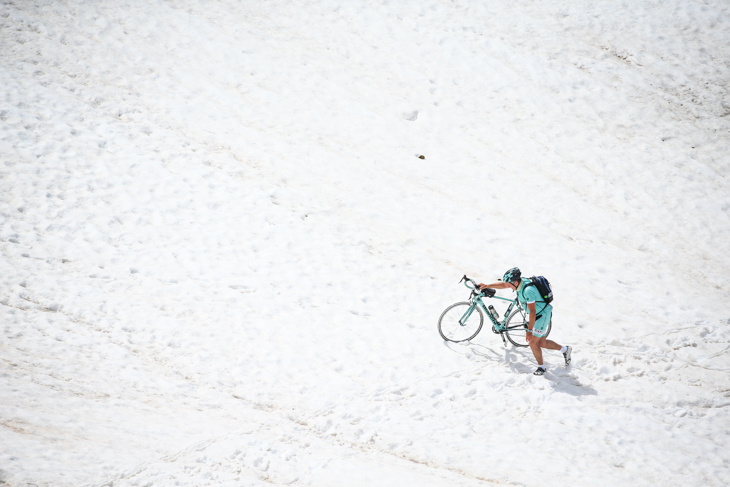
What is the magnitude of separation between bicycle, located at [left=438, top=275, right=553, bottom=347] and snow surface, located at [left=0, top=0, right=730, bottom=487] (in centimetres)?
37

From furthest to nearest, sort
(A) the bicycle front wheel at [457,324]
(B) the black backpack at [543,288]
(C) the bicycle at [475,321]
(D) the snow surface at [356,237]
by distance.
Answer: (A) the bicycle front wheel at [457,324] → (C) the bicycle at [475,321] → (B) the black backpack at [543,288] → (D) the snow surface at [356,237]

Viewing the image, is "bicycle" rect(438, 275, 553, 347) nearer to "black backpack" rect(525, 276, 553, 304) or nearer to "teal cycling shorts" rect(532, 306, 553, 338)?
"teal cycling shorts" rect(532, 306, 553, 338)

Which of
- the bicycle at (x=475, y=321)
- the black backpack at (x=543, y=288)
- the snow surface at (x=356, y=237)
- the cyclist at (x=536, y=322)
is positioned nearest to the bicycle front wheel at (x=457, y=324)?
the bicycle at (x=475, y=321)

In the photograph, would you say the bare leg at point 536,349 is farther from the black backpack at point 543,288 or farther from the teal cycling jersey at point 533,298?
the black backpack at point 543,288

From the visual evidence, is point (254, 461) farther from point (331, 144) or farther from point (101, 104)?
point (101, 104)

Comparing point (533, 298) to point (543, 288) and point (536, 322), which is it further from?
point (536, 322)

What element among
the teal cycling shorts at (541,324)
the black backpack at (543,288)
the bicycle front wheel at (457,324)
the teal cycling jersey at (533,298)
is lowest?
the bicycle front wheel at (457,324)

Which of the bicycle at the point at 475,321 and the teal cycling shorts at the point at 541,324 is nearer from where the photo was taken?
the teal cycling shorts at the point at 541,324

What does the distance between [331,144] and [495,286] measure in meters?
7.76

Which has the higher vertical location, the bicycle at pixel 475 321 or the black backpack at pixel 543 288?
the black backpack at pixel 543 288

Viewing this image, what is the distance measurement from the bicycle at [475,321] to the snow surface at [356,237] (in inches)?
14.6

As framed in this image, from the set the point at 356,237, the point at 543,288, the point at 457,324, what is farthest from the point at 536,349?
the point at 356,237

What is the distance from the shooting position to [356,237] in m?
12.4

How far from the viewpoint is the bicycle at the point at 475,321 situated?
9.79m
